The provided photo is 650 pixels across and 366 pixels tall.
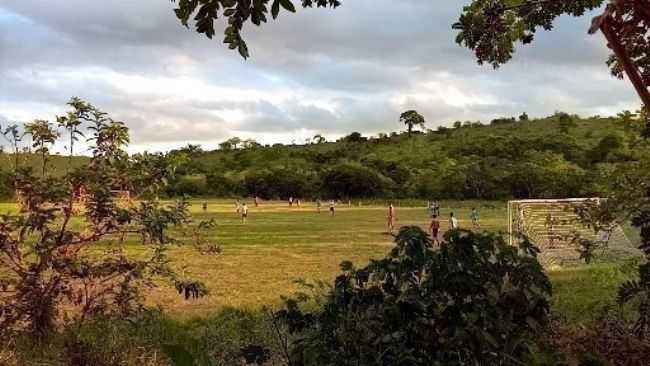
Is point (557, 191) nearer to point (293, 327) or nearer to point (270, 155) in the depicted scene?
point (270, 155)

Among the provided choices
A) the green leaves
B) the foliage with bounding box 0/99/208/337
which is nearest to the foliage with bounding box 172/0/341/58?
the green leaves

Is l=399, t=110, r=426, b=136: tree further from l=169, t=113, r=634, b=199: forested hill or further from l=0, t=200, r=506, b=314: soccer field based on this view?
l=0, t=200, r=506, b=314: soccer field

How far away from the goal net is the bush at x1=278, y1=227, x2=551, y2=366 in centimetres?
45

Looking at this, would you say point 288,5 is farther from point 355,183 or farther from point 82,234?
point 355,183

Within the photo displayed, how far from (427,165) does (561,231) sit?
254 ft

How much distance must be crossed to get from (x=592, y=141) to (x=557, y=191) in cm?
3606

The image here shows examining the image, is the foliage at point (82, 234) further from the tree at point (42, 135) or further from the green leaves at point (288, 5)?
the green leaves at point (288, 5)

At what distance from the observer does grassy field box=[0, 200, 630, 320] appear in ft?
35.2

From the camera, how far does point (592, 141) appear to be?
3856 inches

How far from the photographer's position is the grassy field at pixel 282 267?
10719 mm

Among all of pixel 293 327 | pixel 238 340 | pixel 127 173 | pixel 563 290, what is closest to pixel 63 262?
pixel 127 173

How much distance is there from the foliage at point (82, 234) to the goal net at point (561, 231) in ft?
12.2

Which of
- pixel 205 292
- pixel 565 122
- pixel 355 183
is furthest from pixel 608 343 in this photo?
pixel 565 122

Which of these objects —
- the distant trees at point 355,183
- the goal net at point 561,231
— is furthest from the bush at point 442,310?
the distant trees at point 355,183
